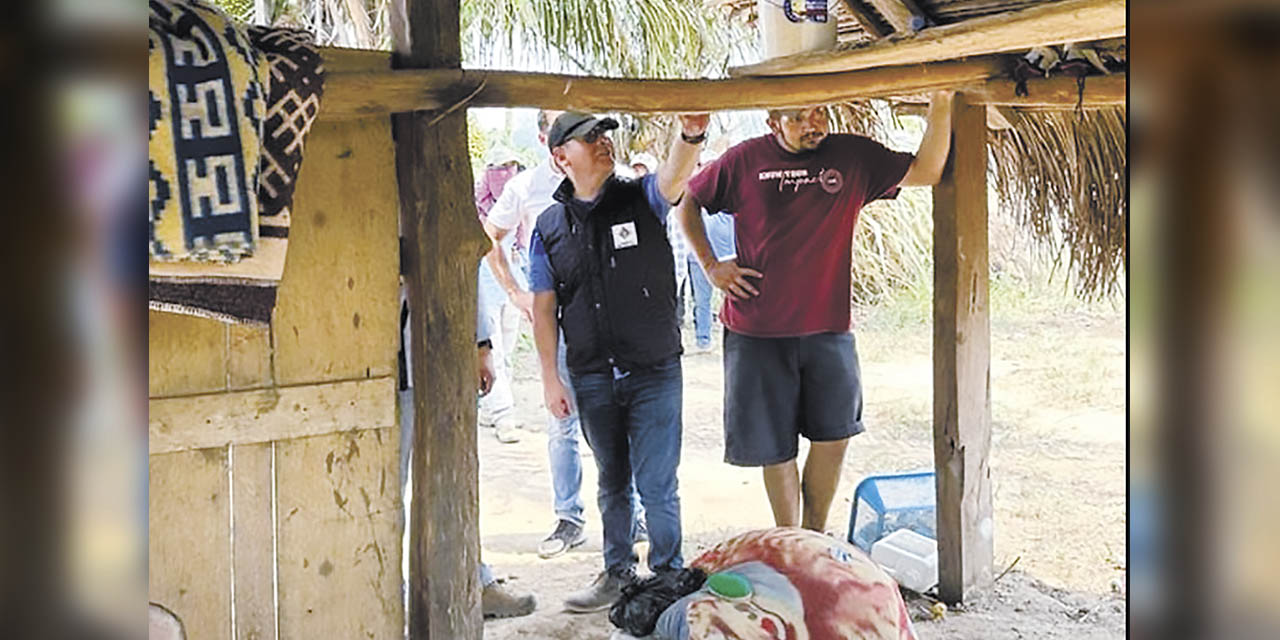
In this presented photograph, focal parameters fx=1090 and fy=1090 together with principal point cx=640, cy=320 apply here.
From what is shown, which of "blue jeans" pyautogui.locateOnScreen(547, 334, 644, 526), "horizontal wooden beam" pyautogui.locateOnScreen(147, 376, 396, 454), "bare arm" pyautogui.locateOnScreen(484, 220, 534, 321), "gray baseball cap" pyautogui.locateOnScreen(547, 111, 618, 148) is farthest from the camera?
"bare arm" pyautogui.locateOnScreen(484, 220, 534, 321)

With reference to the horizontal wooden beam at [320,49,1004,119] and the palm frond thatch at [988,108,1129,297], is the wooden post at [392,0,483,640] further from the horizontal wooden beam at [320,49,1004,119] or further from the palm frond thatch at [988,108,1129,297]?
the palm frond thatch at [988,108,1129,297]

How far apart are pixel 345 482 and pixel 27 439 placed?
240cm

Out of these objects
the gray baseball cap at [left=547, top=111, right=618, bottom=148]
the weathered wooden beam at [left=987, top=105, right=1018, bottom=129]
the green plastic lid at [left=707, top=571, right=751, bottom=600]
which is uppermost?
the weathered wooden beam at [left=987, top=105, right=1018, bottom=129]

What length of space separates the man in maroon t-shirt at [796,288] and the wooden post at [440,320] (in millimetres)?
1585

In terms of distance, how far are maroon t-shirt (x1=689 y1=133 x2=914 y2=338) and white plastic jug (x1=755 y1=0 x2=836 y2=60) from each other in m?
0.74

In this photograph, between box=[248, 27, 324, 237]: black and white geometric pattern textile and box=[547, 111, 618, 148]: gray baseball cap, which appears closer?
box=[248, 27, 324, 237]: black and white geometric pattern textile

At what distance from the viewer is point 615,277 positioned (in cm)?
407

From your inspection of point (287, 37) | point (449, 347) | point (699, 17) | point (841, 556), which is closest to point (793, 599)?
point (841, 556)

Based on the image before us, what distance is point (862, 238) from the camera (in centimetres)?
1212

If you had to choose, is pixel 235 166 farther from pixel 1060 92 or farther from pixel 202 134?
pixel 1060 92

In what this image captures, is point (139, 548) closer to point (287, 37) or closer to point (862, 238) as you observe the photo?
point (287, 37)

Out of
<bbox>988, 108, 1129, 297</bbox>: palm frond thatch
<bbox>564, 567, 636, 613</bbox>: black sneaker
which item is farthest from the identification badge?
<bbox>988, 108, 1129, 297</bbox>: palm frond thatch

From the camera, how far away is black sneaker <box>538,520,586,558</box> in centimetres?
516

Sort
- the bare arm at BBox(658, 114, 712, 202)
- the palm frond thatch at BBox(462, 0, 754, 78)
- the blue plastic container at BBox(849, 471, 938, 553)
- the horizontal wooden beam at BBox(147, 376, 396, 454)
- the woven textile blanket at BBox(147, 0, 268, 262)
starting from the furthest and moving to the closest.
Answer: the palm frond thatch at BBox(462, 0, 754, 78) → the blue plastic container at BBox(849, 471, 938, 553) → the bare arm at BBox(658, 114, 712, 202) → the horizontal wooden beam at BBox(147, 376, 396, 454) → the woven textile blanket at BBox(147, 0, 268, 262)
